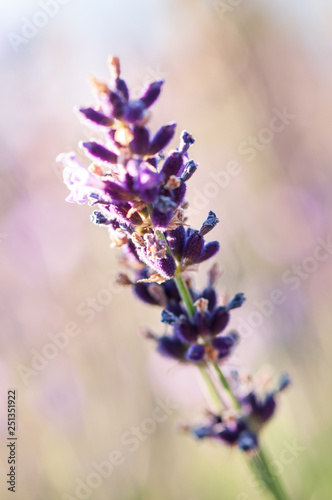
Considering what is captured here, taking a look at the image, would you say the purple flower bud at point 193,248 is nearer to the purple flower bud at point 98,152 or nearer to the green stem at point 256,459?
the green stem at point 256,459

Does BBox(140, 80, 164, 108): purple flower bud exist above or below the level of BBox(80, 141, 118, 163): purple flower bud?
above

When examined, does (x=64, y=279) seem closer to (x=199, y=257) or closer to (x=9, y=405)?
(x=9, y=405)

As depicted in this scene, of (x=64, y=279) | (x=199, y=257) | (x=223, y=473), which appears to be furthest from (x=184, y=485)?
(x=199, y=257)

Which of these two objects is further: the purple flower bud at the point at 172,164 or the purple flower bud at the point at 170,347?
the purple flower bud at the point at 170,347

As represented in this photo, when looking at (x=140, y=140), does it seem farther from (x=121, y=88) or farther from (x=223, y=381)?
(x=223, y=381)

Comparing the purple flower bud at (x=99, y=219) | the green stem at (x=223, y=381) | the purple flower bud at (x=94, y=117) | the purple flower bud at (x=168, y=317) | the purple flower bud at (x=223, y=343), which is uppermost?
the purple flower bud at (x=94, y=117)
